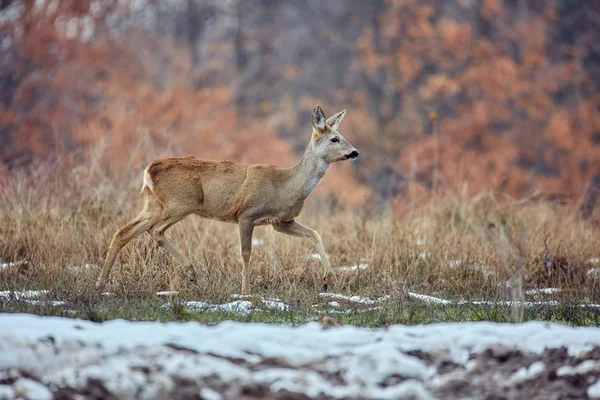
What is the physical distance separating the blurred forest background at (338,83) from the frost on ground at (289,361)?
13.0 meters

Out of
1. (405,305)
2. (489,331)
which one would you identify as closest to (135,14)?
(405,305)

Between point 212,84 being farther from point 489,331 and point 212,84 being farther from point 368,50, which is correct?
point 489,331

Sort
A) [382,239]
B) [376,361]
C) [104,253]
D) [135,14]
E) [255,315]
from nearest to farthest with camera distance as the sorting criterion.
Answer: [376,361] → [255,315] → [104,253] → [382,239] → [135,14]

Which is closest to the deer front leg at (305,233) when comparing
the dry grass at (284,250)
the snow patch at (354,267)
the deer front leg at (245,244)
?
the dry grass at (284,250)

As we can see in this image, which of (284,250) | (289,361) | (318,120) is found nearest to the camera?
(289,361)

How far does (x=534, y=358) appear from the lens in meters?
5.54

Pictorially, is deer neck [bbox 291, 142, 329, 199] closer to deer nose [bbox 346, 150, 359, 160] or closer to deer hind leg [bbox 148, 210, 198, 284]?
deer nose [bbox 346, 150, 359, 160]

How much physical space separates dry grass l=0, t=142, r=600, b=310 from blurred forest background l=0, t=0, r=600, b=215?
260 inches

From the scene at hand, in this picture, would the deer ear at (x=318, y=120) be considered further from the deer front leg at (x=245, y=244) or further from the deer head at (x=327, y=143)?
the deer front leg at (x=245, y=244)

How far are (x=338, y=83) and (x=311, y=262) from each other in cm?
1890

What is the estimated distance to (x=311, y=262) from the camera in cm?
986

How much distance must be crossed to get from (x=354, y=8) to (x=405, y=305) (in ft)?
72.5

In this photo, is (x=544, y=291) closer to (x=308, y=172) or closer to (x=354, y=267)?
(x=354, y=267)

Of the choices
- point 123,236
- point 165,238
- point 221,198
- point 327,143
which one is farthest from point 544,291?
point 123,236
